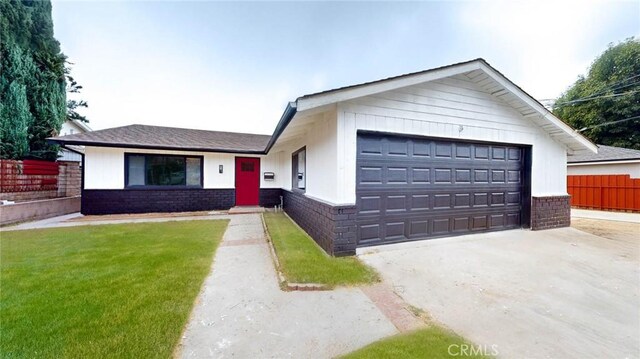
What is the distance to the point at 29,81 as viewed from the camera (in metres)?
9.95

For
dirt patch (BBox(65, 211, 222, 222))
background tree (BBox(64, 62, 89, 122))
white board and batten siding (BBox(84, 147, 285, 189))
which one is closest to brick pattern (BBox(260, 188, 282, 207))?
white board and batten siding (BBox(84, 147, 285, 189))

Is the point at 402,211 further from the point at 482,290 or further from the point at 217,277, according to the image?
the point at 217,277

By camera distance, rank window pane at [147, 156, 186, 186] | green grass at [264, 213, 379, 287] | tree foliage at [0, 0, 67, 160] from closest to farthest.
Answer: green grass at [264, 213, 379, 287] < tree foliage at [0, 0, 67, 160] < window pane at [147, 156, 186, 186]

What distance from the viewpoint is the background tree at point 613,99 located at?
18312mm

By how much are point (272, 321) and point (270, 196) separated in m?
9.08

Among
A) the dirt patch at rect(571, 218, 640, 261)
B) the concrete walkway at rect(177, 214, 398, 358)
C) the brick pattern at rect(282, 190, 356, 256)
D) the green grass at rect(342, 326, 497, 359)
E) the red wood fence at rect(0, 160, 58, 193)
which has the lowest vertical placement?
the concrete walkway at rect(177, 214, 398, 358)

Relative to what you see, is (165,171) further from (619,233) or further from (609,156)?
(609,156)

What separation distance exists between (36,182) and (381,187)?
12846 mm

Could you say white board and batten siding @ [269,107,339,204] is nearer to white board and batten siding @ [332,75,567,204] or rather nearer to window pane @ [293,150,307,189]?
white board and batten siding @ [332,75,567,204]

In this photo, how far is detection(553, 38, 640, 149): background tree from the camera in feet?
60.1

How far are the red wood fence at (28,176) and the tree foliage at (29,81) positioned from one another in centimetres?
97

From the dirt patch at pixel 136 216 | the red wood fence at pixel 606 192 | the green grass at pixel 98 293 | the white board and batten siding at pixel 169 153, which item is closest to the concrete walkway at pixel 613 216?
the red wood fence at pixel 606 192

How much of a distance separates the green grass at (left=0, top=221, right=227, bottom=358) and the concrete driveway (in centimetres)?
288

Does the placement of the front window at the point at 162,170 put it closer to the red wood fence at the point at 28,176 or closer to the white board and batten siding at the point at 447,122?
the red wood fence at the point at 28,176
